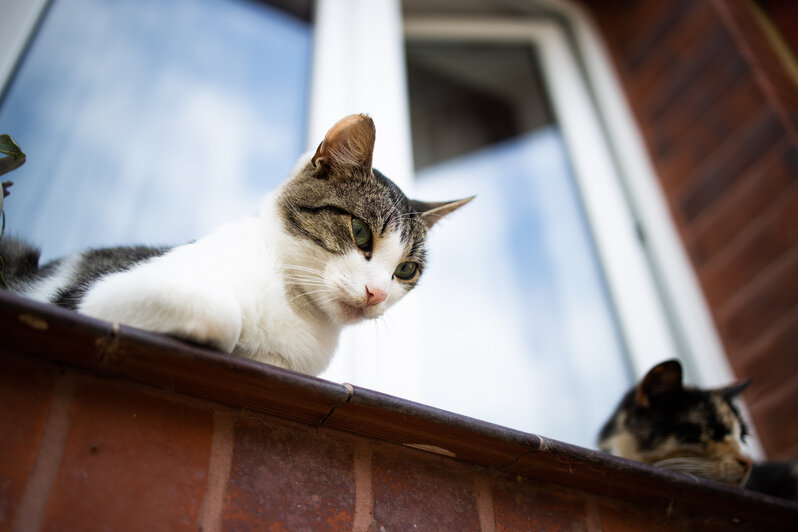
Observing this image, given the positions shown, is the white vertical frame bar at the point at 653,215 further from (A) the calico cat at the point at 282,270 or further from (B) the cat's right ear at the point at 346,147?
(B) the cat's right ear at the point at 346,147

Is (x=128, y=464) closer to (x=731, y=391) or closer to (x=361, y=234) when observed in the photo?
(x=361, y=234)

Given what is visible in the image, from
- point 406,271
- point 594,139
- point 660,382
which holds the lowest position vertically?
point 660,382

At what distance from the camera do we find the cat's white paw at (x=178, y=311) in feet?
2.58

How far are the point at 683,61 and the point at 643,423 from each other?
67.3 inches

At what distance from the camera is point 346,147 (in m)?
1.22

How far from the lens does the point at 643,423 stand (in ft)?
5.22

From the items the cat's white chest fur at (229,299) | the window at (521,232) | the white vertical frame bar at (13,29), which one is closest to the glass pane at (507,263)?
the window at (521,232)

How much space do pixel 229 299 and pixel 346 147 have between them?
1.60 feet

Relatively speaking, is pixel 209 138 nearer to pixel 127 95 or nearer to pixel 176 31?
pixel 127 95

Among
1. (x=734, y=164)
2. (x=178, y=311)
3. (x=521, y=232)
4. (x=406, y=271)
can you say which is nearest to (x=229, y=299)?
(x=178, y=311)

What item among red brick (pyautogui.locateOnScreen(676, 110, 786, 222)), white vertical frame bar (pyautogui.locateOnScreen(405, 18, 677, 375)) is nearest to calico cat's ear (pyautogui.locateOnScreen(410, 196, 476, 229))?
white vertical frame bar (pyautogui.locateOnScreen(405, 18, 677, 375))

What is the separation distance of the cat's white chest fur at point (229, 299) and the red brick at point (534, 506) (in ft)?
1.25

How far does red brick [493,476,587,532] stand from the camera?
963 mm

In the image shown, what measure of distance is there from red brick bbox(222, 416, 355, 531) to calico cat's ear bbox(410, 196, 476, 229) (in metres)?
0.67
